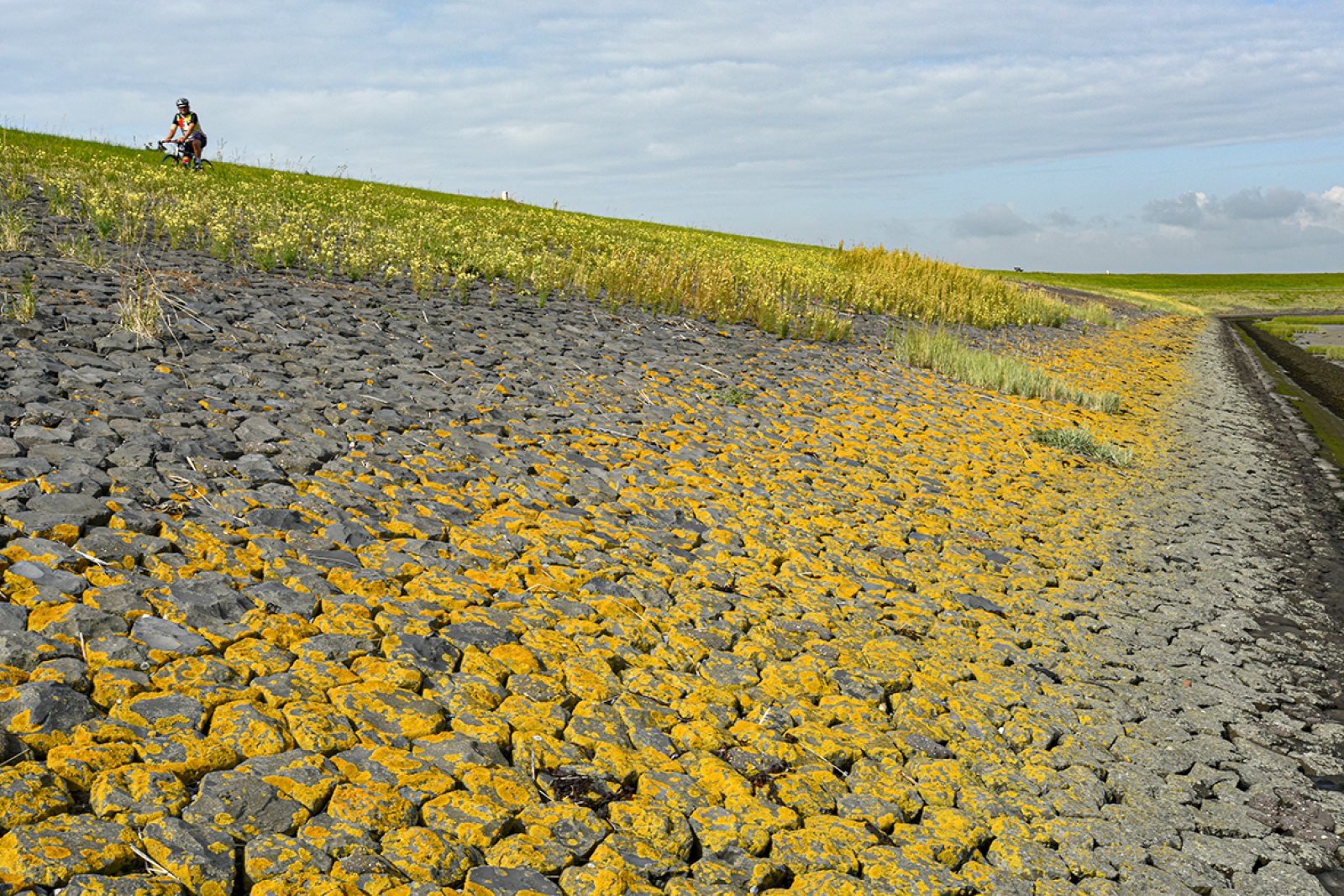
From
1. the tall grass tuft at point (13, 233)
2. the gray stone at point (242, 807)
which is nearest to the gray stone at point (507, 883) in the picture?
the gray stone at point (242, 807)

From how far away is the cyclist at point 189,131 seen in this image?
896 inches

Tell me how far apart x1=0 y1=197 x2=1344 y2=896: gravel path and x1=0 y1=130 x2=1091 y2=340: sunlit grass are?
10.5 ft

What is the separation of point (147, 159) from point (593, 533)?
73.7ft

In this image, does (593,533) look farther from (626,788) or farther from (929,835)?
(929,835)

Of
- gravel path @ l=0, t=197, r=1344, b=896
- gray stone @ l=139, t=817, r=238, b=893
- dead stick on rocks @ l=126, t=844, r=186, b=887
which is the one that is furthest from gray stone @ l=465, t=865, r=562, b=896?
dead stick on rocks @ l=126, t=844, r=186, b=887

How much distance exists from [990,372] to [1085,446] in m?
3.47

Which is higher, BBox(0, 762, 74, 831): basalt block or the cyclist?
the cyclist

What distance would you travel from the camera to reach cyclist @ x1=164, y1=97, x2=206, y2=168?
896 inches

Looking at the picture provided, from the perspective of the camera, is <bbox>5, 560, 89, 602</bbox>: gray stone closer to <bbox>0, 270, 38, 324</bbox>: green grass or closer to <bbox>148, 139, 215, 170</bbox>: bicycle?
<bbox>0, 270, 38, 324</bbox>: green grass

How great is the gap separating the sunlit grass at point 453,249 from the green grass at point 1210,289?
1080 inches

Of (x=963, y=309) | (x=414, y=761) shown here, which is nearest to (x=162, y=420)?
(x=414, y=761)

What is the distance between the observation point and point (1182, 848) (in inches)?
159

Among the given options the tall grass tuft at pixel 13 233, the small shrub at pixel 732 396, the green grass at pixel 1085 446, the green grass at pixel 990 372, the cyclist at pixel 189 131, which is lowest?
the green grass at pixel 1085 446

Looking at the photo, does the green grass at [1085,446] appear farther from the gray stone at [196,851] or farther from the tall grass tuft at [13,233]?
the tall grass tuft at [13,233]
